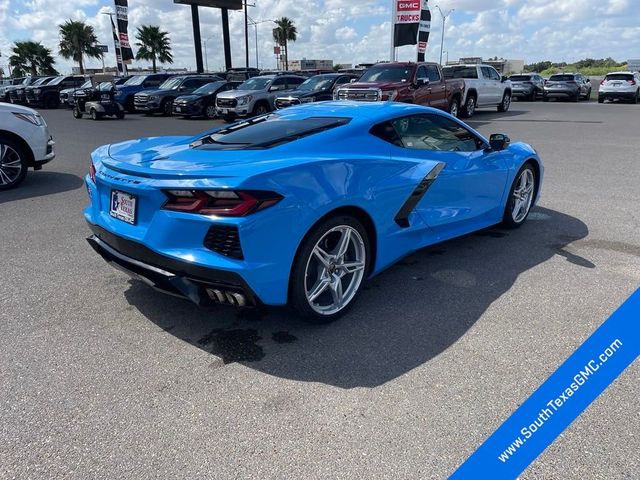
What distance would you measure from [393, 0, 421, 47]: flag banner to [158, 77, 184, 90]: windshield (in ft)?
33.5

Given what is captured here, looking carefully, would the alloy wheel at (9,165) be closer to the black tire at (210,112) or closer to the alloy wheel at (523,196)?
the alloy wheel at (523,196)

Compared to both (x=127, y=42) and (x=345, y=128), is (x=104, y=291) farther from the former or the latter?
(x=127, y=42)

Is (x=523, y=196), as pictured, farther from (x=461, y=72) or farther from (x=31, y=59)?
(x=31, y=59)

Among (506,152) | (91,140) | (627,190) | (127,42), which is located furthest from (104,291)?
(127,42)

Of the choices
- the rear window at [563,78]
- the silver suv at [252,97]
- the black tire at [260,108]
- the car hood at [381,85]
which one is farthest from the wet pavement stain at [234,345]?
the rear window at [563,78]

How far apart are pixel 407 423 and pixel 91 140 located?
13225 mm

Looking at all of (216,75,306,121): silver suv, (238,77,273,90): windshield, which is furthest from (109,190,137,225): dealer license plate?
(238,77,273,90): windshield

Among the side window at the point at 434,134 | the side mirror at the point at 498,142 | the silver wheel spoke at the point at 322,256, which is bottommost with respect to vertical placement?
the silver wheel spoke at the point at 322,256

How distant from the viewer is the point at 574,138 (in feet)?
41.8

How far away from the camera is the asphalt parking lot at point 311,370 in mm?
2201

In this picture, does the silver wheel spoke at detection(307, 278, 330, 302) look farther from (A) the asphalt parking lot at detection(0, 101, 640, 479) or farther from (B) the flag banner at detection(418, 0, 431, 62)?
(B) the flag banner at detection(418, 0, 431, 62)

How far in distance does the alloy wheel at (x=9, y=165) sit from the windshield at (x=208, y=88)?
12.9m

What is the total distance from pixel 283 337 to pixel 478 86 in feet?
58.2

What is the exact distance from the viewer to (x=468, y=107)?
59.7ft
